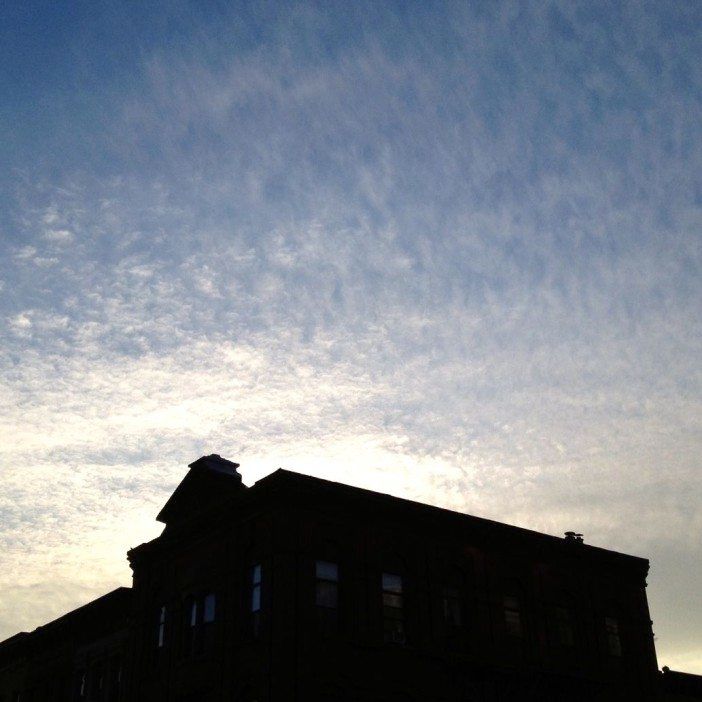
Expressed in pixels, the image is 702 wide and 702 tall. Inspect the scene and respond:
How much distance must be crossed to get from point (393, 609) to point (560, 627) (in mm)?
8640

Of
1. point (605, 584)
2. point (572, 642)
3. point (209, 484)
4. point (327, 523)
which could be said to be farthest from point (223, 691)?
point (605, 584)

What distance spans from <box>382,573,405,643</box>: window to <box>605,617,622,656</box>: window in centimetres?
1080

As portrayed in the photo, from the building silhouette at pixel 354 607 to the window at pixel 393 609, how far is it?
0.16ft

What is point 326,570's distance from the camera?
2833 centimetres

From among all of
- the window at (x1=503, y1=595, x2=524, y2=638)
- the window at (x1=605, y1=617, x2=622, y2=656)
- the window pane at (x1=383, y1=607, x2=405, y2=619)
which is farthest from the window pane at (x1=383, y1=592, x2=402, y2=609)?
the window at (x1=605, y1=617, x2=622, y2=656)

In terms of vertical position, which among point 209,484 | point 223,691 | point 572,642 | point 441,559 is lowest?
point 223,691

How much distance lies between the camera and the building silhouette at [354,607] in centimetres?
2731

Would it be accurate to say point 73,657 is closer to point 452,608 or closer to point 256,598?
point 256,598

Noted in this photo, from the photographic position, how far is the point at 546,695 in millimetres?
31859

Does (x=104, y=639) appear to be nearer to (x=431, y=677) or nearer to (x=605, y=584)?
(x=431, y=677)

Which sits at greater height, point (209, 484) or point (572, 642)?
point (209, 484)

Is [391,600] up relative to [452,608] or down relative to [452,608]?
down

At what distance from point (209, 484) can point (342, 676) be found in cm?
981

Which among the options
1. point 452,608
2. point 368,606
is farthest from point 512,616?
point 368,606
